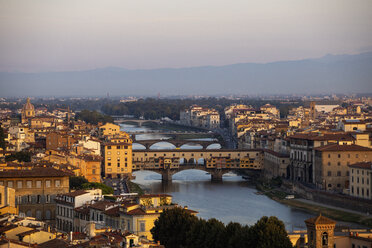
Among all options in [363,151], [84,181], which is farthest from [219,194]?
[84,181]

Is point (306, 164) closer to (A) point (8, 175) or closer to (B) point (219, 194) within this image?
(B) point (219, 194)

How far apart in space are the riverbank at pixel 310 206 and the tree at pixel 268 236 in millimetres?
11393

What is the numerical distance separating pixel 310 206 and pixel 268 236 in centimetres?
1611

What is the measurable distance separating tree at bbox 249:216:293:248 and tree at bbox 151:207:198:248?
5.87ft

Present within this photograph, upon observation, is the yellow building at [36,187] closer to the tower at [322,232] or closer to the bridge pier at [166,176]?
the tower at [322,232]

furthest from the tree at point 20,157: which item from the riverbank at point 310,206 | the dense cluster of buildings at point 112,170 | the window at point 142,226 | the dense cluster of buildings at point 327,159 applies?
the window at point 142,226

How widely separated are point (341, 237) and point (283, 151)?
88.9 ft

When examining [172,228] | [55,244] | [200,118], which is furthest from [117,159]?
[200,118]

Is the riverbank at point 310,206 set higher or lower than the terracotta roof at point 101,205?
lower

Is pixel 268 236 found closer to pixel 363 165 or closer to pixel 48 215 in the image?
pixel 48 215

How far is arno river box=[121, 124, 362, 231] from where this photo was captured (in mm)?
28375

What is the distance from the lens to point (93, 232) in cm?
1591

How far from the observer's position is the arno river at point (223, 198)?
2838 centimetres

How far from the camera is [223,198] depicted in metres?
33.7
